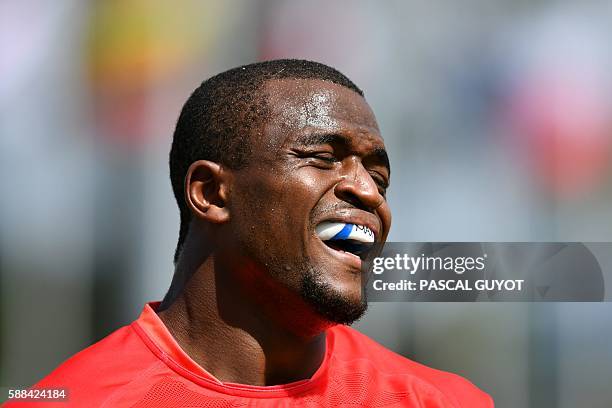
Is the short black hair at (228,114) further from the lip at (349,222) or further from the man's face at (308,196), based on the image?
the lip at (349,222)

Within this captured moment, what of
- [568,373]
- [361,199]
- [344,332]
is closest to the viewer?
[361,199]

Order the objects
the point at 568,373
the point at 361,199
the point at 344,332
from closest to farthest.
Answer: the point at 361,199, the point at 344,332, the point at 568,373

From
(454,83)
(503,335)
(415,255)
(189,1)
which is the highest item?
(189,1)

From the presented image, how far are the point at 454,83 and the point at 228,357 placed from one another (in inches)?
52.6

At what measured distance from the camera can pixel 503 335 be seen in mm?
2494

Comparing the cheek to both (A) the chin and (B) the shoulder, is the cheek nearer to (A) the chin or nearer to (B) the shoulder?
(A) the chin

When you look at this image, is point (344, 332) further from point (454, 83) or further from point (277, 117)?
point (454, 83)

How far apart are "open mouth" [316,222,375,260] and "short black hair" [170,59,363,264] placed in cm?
24

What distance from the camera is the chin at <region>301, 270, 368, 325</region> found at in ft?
5.10

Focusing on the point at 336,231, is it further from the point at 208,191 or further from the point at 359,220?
the point at 208,191

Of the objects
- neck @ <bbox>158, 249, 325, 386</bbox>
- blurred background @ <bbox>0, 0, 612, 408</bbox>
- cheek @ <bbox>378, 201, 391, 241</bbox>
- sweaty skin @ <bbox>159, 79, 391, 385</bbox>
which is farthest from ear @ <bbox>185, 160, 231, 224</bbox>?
blurred background @ <bbox>0, 0, 612, 408</bbox>

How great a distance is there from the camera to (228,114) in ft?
5.61

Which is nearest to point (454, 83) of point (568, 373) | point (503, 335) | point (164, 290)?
point (503, 335)

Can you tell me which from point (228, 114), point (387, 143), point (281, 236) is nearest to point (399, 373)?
point (281, 236)
